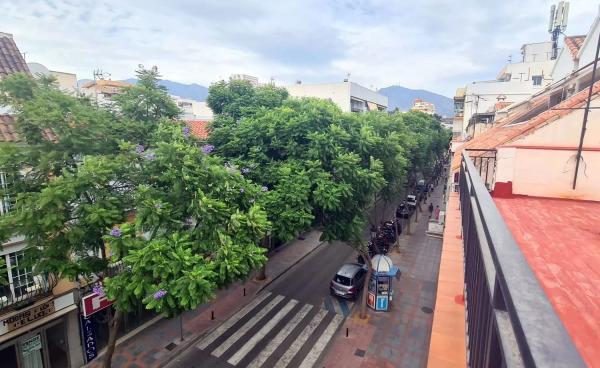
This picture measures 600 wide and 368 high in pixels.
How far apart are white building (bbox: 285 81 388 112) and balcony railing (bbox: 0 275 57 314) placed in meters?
39.3

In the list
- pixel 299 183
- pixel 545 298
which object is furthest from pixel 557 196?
pixel 299 183

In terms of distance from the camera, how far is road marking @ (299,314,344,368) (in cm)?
1397

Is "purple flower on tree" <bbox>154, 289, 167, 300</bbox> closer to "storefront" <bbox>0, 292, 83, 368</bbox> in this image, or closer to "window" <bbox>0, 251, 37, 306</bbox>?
"window" <bbox>0, 251, 37, 306</bbox>

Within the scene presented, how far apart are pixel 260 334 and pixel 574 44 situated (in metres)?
22.6

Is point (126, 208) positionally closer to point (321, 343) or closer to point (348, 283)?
point (321, 343)

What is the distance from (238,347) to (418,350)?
778 centimetres

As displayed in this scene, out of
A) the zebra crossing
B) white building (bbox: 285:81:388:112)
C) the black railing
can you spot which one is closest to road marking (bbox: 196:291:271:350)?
the zebra crossing

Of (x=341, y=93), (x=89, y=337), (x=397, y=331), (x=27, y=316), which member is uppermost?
(x=341, y=93)

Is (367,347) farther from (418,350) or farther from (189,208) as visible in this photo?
(189,208)

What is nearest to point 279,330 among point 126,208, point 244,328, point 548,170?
point 244,328

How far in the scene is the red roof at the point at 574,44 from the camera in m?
17.4

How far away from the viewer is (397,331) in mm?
16172

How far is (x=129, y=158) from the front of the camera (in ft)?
33.9

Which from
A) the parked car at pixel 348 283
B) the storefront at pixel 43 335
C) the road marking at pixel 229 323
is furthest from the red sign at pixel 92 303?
the parked car at pixel 348 283
